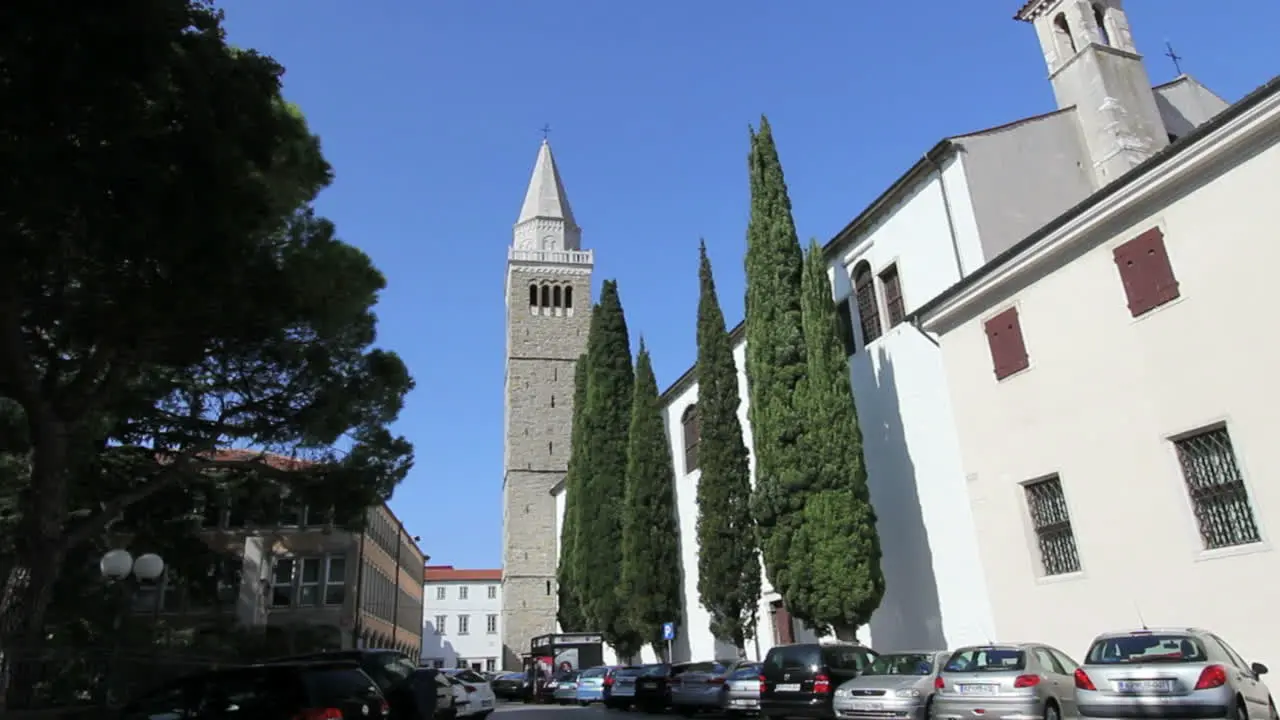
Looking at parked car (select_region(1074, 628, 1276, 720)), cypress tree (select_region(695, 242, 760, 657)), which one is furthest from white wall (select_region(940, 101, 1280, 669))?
cypress tree (select_region(695, 242, 760, 657))

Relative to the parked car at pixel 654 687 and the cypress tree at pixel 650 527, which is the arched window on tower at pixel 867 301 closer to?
the parked car at pixel 654 687

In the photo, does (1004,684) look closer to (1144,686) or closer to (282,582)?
(1144,686)

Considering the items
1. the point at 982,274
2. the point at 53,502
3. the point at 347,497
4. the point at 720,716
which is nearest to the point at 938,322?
the point at 982,274

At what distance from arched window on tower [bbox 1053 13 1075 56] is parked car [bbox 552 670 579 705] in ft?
72.4

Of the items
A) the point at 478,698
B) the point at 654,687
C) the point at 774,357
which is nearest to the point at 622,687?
the point at 654,687

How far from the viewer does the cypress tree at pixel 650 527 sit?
27.1 metres

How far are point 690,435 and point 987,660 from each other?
1978cm

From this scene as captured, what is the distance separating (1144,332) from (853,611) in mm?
7455

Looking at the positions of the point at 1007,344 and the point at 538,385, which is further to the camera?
the point at 538,385

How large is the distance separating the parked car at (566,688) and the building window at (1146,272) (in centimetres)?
1969

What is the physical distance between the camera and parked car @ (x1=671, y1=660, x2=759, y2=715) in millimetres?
16344

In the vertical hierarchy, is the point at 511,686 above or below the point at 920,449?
below

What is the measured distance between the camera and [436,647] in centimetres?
7875

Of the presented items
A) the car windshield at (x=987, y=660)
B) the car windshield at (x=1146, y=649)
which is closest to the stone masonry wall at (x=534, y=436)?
the car windshield at (x=987, y=660)
